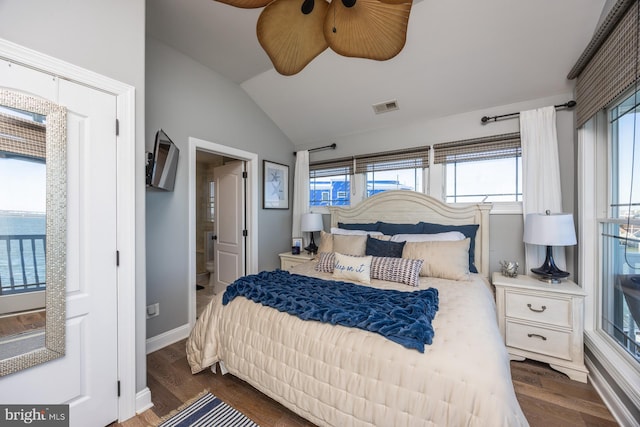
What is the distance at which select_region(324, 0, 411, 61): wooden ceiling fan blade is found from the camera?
1.14 metres

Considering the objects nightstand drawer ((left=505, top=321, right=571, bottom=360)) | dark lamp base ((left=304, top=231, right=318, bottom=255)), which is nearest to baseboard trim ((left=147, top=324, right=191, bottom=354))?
dark lamp base ((left=304, top=231, right=318, bottom=255))

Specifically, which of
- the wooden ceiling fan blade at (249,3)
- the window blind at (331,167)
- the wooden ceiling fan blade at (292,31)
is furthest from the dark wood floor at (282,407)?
the window blind at (331,167)

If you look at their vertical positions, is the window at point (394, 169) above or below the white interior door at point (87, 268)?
above

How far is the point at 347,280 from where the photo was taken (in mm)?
2256

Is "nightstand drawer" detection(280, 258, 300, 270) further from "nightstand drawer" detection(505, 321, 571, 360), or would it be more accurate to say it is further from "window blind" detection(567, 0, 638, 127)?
"window blind" detection(567, 0, 638, 127)

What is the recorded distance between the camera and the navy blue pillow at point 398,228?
2.82m

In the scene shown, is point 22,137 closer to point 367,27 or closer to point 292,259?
point 367,27

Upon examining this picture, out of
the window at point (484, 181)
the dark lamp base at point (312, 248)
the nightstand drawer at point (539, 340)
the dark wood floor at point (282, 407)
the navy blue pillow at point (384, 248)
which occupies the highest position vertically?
the window at point (484, 181)

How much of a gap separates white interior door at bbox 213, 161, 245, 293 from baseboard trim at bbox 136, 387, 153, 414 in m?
1.79

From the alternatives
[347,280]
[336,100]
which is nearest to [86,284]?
[347,280]

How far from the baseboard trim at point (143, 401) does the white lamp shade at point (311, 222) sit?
2.31 m

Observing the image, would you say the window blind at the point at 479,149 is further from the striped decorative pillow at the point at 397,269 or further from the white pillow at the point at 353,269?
the white pillow at the point at 353,269

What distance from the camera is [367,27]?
1240mm

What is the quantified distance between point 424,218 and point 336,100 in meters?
1.74
